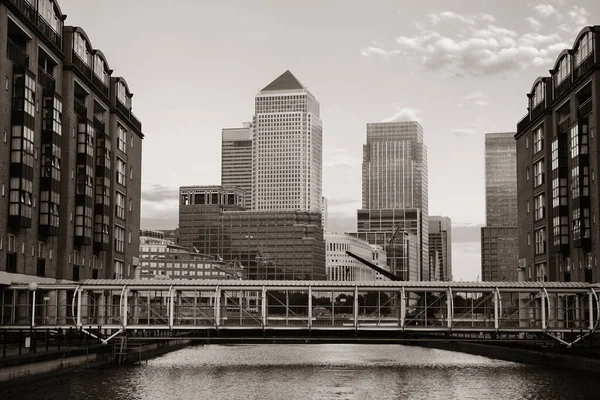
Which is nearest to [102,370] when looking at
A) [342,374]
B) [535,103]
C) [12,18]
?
[342,374]

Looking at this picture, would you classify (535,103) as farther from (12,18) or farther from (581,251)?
(12,18)

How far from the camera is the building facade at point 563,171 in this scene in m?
92.8

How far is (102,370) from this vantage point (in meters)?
66.1

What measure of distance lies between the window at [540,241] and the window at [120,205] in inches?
2188

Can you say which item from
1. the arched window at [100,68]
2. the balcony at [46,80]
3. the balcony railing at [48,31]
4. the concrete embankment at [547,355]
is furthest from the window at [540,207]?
the balcony railing at [48,31]

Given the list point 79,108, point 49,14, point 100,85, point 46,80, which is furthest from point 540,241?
point 49,14

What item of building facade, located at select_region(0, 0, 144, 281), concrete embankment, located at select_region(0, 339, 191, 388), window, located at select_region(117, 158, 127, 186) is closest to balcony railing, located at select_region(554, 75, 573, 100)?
building facade, located at select_region(0, 0, 144, 281)

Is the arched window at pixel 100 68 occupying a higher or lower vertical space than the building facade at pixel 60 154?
higher

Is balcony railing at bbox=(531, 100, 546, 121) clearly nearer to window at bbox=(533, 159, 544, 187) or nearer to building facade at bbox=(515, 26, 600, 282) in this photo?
building facade at bbox=(515, 26, 600, 282)

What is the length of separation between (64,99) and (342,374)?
4515 centimetres

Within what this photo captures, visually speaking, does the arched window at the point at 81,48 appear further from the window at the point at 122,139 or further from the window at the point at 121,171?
the window at the point at 121,171

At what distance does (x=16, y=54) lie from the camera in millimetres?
80062

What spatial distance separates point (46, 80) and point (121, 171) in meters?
32.9

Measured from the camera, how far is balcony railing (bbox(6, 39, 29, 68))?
78625 millimetres
